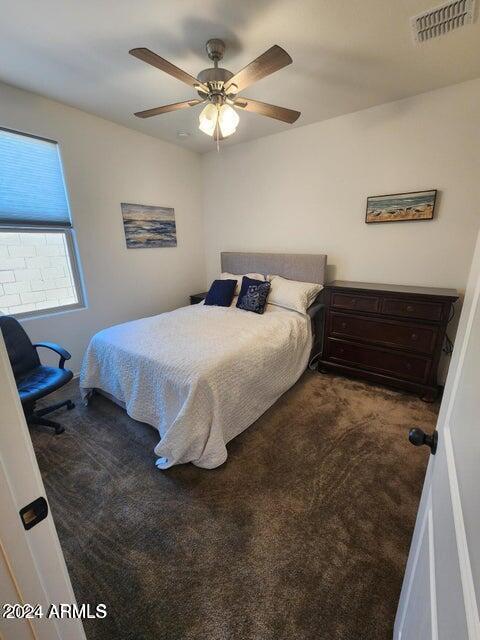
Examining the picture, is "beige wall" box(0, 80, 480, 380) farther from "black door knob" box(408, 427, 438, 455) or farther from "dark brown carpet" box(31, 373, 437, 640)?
"black door knob" box(408, 427, 438, 455)

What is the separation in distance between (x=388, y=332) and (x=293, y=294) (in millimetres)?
1015

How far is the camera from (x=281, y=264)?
345cm

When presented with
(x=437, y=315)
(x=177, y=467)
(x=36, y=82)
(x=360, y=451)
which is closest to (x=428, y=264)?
(x=437, y=315)

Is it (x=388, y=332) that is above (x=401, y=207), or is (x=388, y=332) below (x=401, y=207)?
below

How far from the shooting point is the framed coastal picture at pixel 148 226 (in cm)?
329

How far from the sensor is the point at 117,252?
3229mm

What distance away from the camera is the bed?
5.76 ft

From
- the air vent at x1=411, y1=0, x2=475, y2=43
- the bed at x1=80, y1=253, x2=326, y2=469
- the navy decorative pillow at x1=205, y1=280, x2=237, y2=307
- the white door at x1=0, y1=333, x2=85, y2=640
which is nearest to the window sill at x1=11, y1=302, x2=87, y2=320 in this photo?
the bed at x1=80, y1=253, x2=326, y2=469

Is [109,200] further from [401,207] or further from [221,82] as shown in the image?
[401,207]

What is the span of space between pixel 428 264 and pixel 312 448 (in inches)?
82.9

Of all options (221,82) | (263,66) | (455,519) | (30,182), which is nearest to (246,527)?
(455,519)

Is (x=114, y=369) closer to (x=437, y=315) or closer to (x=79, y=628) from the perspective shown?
(x=79, y=628)

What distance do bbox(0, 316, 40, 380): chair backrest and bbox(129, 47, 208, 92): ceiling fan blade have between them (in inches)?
82.2

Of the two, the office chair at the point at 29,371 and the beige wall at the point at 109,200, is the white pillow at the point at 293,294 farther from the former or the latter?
the office chair at the point at 29,371
